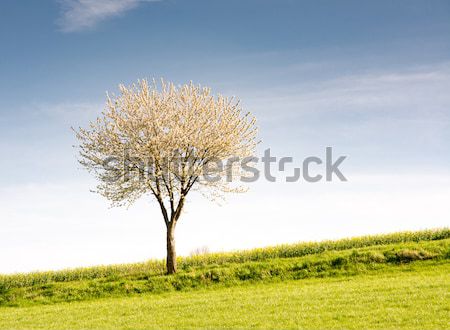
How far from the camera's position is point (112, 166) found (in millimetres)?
36844

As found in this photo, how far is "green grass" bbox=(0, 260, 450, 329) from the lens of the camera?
1866cm

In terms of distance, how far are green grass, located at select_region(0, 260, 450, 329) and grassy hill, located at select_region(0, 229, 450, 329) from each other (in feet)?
0.13

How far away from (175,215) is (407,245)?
15.8 metres

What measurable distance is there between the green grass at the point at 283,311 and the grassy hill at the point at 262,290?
4 cm

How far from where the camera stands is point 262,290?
2886 centimetres

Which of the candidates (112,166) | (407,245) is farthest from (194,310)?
(407,245)

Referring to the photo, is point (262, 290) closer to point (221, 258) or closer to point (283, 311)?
point (283, 311)

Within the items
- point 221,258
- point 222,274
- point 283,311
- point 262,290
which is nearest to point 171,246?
point 222,274

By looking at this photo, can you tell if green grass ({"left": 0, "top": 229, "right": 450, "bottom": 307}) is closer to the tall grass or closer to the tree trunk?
the tall grass

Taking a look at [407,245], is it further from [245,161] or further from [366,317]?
[366,317]

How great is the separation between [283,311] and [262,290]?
25.8 ft

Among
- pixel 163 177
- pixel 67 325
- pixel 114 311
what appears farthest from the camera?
pixel 163 177

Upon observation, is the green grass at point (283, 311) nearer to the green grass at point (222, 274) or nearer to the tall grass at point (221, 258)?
the green grass at point (222, 274)

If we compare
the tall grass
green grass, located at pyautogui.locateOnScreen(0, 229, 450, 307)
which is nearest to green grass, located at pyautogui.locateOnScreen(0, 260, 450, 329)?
green grass, located at pyautogui.locateOnScreen(0, 229, 450, 307)
